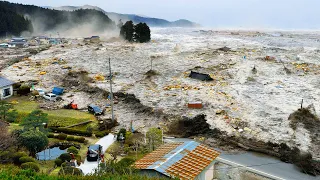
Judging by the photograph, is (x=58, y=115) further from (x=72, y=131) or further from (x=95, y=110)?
(x=72, y=131)

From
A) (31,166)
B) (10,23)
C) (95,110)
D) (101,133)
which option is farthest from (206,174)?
(10,23)

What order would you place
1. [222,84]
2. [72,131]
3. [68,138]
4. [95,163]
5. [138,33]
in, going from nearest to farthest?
1. [95,163]
2. [68,138]
3. [72,131]
4. [222,84]
5. [138,33]

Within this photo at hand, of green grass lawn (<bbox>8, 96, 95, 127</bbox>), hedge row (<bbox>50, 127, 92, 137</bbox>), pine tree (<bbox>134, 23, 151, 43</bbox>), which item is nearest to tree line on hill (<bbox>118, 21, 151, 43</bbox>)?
pine tree (<bbox>134, 23, 151, 43</bbox>)

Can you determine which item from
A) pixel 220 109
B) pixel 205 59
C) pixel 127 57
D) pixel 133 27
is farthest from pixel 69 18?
pixel 220 109

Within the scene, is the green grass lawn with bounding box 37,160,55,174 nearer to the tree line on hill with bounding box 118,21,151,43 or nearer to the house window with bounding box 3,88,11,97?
the house window with bounding box 3,88,11,97

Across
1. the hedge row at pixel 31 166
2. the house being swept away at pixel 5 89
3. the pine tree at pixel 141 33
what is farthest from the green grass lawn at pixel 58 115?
the pine tree at pixel 141 33
